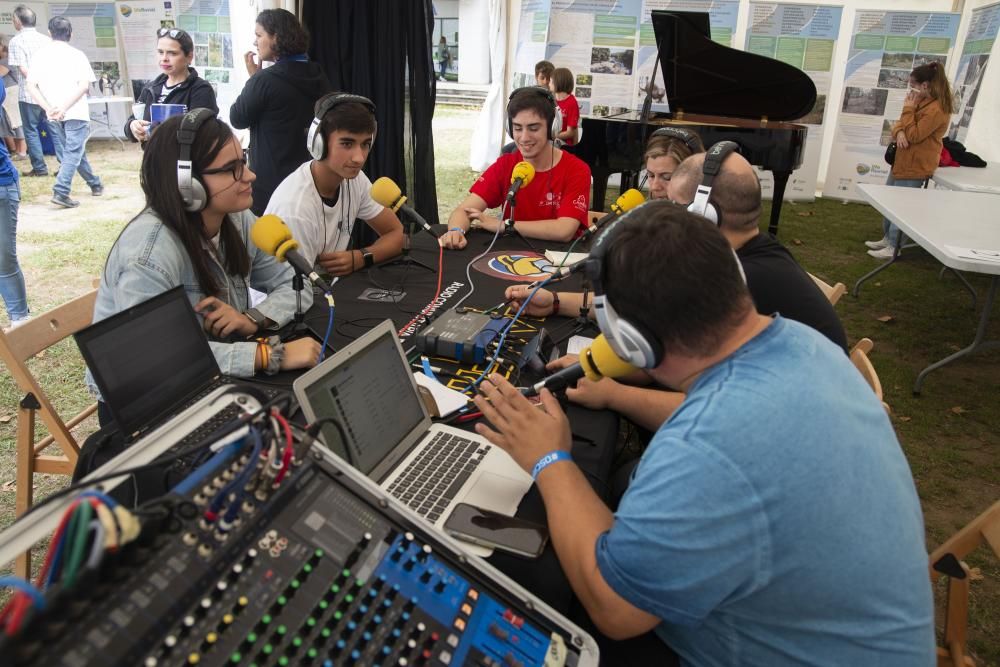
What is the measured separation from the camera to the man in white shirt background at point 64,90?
19.5 feet

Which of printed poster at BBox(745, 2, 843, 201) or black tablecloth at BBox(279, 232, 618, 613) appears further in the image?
printed poster at BBox(745, 2, 843, 201)

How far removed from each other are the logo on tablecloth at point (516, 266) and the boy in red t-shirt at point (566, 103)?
3.86 m

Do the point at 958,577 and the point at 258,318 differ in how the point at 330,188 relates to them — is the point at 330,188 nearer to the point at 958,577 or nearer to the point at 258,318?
the point at 258,318

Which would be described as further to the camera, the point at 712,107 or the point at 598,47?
the point at 598,47

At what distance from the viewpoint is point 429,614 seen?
0.88 metres

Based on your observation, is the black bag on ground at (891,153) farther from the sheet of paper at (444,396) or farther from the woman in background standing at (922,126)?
the sheet of paper at (444,396)

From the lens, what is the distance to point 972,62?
7117 mm

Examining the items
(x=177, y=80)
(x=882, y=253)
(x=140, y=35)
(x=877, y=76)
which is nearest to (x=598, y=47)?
(x=877, y=76)

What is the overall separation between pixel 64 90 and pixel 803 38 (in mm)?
8036

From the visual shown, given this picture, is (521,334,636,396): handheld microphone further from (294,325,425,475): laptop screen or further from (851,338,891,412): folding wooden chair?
(851,338,891,412): folding wooden chair

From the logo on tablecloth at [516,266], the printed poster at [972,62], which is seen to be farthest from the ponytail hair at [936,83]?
the logo on tablecloth at [516,266]

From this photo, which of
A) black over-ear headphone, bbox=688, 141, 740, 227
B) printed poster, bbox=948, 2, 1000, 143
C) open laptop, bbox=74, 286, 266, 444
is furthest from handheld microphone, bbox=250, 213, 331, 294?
printed poster, bbox=948, 2, 1000, 143

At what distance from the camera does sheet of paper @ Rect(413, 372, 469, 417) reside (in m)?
1.59

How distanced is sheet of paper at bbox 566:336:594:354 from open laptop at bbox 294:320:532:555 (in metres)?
0.60
